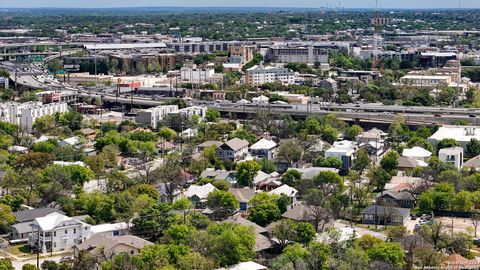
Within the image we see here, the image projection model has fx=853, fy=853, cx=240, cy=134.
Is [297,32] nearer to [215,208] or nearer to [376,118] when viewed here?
[376,118]

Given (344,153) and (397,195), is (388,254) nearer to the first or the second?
(397,195)

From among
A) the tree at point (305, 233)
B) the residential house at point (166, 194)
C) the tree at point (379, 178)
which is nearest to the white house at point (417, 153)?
the tree at point (379, 178)

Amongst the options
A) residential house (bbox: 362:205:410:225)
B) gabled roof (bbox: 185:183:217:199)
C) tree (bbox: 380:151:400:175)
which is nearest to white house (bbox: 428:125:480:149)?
tree (bbox: 380:151:400:175)

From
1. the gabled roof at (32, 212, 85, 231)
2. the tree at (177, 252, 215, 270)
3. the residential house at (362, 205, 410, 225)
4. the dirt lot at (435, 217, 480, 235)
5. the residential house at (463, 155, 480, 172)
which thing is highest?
the tree at (177, 252, 215, 270)

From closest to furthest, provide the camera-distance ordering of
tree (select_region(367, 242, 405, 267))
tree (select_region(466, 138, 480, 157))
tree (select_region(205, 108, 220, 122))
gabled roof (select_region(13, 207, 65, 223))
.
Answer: tree (select_region(367, 242, 405, 267)) → gabled roof (select_region(13, 207, 65, 223)) → tree (select_region(466, 138, 480, 157)) → tree (select_region(205, 108, 220, 122))

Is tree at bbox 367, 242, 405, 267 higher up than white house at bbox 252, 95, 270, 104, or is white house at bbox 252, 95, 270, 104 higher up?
tree at bbox 367, 242, 405, 267

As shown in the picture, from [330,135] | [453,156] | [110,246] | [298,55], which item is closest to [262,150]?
[330,135]

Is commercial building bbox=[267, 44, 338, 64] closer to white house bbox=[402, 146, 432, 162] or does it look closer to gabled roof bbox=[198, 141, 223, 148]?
gabled roof bbox=[198, 141, 223, 148]

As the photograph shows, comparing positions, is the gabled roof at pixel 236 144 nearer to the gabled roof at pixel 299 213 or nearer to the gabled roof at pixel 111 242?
the gabled roof at pixel 299 213
